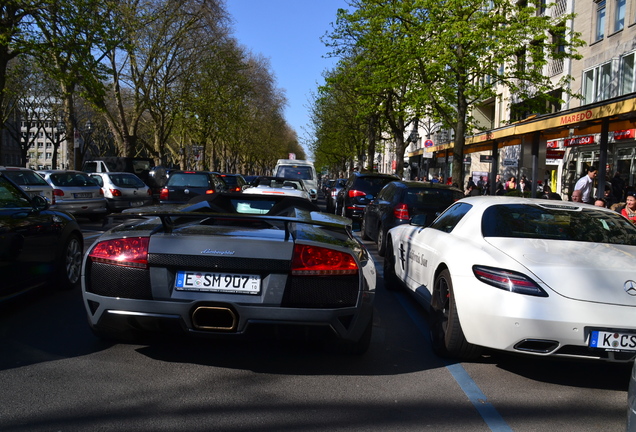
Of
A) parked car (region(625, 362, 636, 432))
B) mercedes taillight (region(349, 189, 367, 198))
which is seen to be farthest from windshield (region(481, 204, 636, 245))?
mercedes taillight (region(349, 189, 367, 198))

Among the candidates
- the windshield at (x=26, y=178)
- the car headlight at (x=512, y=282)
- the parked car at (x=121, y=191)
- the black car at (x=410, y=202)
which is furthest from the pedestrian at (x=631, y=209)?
the parked car at (x=121, y=191)

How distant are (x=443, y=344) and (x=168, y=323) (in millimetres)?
2245

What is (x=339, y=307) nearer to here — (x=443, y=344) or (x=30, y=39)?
A: (x=443, y=344)

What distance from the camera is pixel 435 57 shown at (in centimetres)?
1834

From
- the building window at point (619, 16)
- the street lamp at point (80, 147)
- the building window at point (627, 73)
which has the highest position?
the building window at point (619, 16)

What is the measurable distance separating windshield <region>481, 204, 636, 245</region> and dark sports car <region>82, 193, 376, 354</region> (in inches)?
60.5

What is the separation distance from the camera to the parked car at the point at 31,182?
13.9 m

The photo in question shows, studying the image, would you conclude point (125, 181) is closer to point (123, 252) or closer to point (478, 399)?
point (123, 252)

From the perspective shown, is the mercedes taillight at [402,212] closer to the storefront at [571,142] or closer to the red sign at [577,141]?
the storefront at [571,142]

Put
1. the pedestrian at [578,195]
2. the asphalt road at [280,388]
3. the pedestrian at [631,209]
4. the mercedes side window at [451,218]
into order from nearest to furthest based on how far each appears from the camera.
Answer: the asphalt road at [280,388], the mercedes side window at [451,218], the pedestrian at [631,209], the pedestrian at [578,195]

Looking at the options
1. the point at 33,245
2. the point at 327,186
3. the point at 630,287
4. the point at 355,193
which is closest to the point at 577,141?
the point at 355,193

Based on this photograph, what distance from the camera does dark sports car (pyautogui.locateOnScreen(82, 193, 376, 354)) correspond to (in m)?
3.96

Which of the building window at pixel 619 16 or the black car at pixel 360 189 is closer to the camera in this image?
the black car at pixel 360 189

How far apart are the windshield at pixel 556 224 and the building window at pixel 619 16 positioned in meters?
21.5
